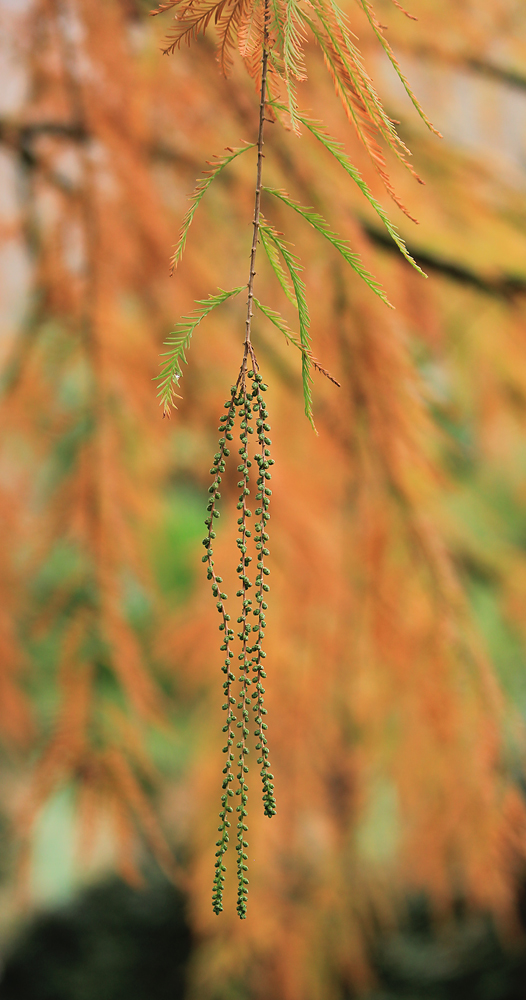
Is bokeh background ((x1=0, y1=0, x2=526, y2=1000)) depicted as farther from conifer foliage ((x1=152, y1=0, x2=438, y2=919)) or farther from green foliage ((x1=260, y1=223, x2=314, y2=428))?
green foliage ((x1=260, y1=223, x2=314, y2=428))

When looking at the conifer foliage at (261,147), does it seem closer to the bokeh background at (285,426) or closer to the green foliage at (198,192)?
the green foliage at (198,192)

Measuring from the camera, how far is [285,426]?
2035 millimetres

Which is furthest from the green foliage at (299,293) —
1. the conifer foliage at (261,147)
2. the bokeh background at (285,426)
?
the bokeh background at (285,426)

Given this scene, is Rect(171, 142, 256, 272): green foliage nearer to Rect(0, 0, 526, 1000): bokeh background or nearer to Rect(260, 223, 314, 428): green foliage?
Rect(260, 223, 314, 428): green foliage

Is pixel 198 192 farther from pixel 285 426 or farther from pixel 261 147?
pixel 285 426

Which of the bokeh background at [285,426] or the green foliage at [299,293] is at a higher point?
the green foliage at [299,293]

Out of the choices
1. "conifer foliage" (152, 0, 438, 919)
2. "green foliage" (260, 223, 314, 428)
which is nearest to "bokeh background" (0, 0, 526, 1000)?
"conifer foliage" (152, 0, 438, 919)

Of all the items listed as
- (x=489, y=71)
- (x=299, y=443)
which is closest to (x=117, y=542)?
(x=299, y=443)

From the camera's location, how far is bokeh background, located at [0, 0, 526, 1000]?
1090 millimetres

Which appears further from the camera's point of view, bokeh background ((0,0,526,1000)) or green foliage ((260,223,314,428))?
bokeh background ((0,0,526,1000))

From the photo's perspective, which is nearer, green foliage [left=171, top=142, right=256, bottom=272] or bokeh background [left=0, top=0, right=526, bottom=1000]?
green foliage [left=171, top=142, right=256, bottom=272]

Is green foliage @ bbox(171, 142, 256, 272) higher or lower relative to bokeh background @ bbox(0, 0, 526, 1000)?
higher

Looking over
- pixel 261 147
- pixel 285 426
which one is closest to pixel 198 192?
pixel 261 147

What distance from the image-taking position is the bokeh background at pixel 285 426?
1090 mm
